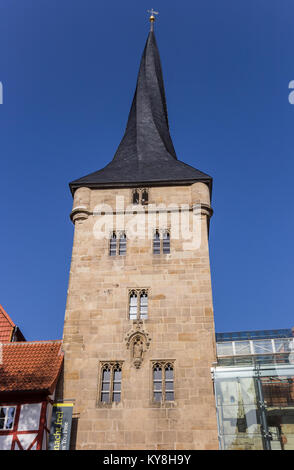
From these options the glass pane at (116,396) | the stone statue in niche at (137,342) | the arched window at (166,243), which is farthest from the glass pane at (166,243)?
the glass pane at (116,396)

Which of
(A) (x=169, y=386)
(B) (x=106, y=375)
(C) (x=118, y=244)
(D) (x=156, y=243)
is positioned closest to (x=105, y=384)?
(B) (x=106, y=375)

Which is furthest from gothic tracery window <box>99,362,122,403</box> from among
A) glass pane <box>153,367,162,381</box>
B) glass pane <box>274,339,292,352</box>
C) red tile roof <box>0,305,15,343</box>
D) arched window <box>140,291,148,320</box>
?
glass pane <box>274,339,292,352</box>

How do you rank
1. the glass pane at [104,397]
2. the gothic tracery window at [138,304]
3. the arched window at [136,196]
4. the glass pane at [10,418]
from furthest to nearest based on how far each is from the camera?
1. the arched window at [136,196]
2. the gothic tracery window at [138,304]
3. the glass pane at [104,397]
4. the glass pane at [10,418]

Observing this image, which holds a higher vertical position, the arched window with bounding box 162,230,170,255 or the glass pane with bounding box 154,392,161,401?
the arched window with bounding box 162,230,170,255

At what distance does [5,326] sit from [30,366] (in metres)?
4.66

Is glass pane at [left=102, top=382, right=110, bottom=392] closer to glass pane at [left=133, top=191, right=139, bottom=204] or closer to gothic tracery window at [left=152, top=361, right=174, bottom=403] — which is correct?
gothic tracery window at [left=152, top=361, right=174, bottom=403]

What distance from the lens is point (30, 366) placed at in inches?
720

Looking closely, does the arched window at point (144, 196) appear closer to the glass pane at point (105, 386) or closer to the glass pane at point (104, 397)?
the glass pane at point (105, 386)

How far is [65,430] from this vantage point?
16.3 meters

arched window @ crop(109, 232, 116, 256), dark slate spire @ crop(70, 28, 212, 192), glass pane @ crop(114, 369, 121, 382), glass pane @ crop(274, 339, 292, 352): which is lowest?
glass pane @ crop(114, 369, 121, 382)

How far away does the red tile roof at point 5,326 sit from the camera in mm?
22038

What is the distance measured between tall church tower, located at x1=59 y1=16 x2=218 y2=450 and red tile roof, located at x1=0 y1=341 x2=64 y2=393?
657 millimetres

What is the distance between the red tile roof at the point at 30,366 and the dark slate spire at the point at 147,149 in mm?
7726

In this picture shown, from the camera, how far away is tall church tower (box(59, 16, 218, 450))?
16891 mm
